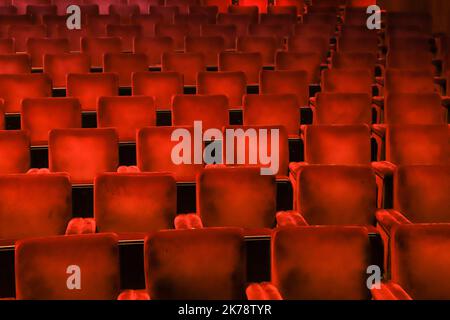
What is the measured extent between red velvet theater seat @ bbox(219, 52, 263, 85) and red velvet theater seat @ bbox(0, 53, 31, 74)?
0.31m

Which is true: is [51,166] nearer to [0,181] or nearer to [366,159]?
[0,181]

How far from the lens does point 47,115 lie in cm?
87

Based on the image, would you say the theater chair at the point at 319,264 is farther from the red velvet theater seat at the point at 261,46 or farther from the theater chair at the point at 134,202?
the red velvet theater seat at the point at 261,46

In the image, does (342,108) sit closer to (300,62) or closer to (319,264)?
(300,62)

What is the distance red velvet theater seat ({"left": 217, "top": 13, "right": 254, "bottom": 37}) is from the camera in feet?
4.66

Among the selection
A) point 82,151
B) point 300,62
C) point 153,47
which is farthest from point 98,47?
point 82,151

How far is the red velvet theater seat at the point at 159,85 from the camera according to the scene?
0.99 meters

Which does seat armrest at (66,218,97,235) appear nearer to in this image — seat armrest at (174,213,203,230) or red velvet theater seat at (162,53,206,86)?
seat armrest at (174,213,203,230)

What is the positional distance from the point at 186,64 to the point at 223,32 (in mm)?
239

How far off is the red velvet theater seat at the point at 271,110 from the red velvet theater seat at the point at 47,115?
225 mm

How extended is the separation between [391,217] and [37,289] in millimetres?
334

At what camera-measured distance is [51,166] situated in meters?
0.75

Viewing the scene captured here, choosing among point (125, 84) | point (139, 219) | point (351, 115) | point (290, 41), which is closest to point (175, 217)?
point (139, 219)

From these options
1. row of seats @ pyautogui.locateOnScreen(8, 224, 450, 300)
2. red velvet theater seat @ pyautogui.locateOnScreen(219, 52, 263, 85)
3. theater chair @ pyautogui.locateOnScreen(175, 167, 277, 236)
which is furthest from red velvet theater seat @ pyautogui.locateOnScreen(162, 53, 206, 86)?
row of seats @ pyautogui.locateOnScreen(8, 224, 450, 300)
